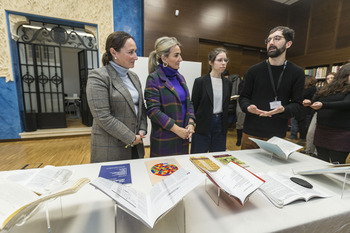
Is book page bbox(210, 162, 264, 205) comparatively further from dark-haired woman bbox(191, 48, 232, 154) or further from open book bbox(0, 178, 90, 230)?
dark-haired woman bbox(191, 48, 232, 154)

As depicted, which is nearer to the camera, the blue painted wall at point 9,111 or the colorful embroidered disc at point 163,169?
the colorful embroidered disc at point 163,169

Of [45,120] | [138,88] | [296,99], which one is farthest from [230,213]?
[45,120]

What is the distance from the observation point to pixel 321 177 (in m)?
0.86

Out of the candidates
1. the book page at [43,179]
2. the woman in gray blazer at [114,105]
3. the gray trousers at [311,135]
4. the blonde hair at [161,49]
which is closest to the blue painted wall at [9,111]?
the woman in gray blazer at [114,105]

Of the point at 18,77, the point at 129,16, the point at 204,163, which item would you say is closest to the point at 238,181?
the point at 204,163

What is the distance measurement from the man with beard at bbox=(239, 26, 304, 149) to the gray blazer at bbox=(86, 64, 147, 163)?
3.09ft

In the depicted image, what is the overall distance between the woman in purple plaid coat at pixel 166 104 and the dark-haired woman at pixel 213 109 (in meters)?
0.39

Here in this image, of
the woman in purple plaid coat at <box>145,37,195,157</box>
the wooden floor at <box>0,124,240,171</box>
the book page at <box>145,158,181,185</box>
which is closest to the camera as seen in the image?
the book page at <box>145,158,181,185</box>

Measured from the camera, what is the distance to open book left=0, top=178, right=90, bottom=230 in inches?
15.1

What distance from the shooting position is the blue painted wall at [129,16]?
3.50 m

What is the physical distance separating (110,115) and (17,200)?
645 millimetres

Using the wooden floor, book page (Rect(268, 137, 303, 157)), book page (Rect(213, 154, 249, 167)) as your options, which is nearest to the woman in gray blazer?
book page (Rect(213, 154, 249, 167))

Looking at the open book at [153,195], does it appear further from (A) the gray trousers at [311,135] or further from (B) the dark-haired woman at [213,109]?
(A) the gray trousers at [311,135]

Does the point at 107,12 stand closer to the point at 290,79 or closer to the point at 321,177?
the point at 290,79
